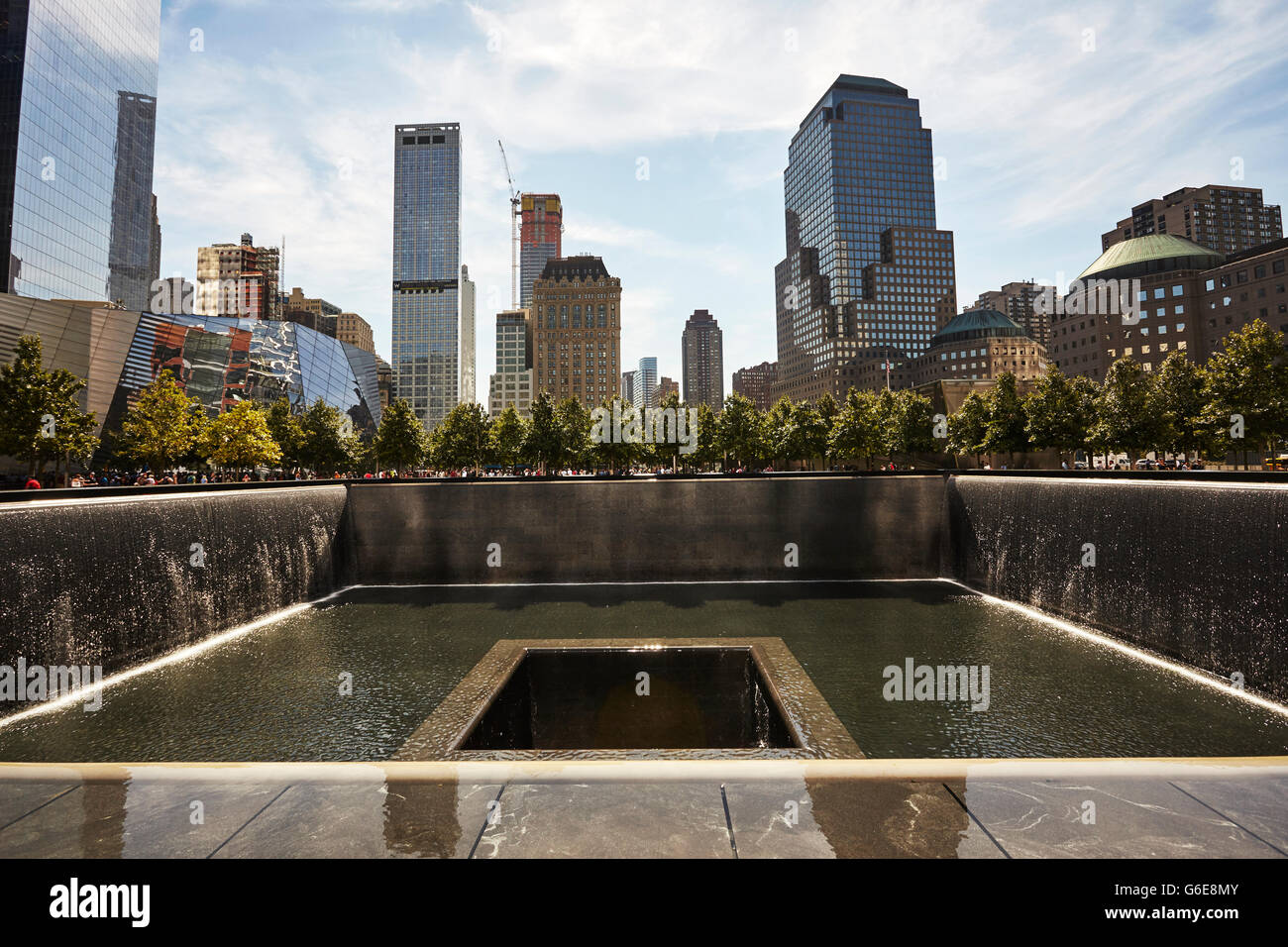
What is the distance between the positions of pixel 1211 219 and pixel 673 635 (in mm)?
242577

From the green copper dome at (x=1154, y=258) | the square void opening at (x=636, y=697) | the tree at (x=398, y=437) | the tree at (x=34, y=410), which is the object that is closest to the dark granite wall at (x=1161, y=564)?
the square void opening at (x=636, y=697)

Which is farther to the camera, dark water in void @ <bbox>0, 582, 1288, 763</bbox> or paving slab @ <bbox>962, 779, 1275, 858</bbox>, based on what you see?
dark water in void @ <bbox>0, 582, 1288, 763</bbox>

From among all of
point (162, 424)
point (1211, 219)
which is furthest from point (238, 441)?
point (1211, 219)

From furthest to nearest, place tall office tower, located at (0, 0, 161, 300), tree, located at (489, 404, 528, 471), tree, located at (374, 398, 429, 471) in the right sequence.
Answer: tall office tower, located at (0, 0, 161, 300) → tree, located at (489, 404, 528, 471) → tree, located at (374, 398, 429, 471)

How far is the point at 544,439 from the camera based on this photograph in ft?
187

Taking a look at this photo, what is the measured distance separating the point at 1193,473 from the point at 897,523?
1127 centimetres

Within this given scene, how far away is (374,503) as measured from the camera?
89.6 feet

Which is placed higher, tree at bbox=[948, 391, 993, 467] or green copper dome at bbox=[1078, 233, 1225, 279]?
green copper dome at bbox=[1078, 233, 1225, 279]

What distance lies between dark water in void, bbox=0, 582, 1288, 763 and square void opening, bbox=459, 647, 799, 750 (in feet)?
6.31

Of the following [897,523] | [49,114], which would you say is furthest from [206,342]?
[897,523]

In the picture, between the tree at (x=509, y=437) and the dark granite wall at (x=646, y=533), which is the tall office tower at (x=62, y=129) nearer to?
the tree at (x=509, y=437)

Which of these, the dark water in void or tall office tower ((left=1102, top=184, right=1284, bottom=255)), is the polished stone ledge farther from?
tall office tower ((left=1102, top=184, right=1284, bottom=255))

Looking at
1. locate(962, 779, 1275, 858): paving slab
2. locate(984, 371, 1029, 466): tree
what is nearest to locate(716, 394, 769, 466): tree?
locate(984, 371, 1029, 466): tree

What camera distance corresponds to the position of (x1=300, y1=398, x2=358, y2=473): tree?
59.0m
